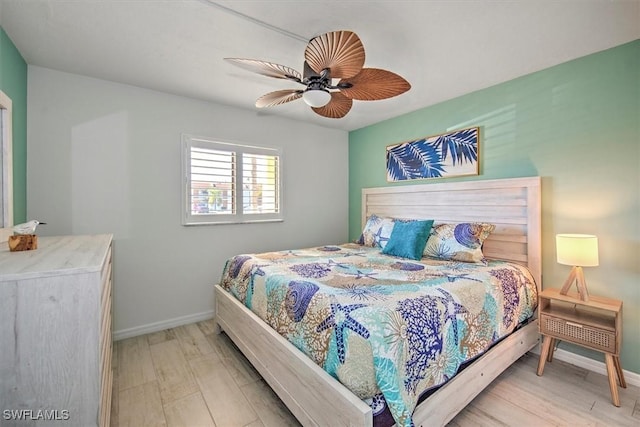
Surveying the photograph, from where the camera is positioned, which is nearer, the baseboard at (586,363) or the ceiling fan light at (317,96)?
the ceiling fan light at (317,96)

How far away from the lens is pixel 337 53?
161 centimetres

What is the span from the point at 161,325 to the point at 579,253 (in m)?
3.77

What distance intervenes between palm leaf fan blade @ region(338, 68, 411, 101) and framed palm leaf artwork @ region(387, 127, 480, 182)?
1.43 m

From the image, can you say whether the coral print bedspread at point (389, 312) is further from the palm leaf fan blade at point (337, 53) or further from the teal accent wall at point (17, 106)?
the teal accent wall at point (17, 106)

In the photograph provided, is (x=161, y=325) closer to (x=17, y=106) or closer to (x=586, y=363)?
(x=17, y=106)

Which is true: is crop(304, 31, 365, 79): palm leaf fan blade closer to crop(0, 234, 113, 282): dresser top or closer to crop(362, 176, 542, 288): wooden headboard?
crop(0, 234, 113, 282): dresser top

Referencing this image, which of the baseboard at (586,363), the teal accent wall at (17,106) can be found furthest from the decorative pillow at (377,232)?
the teal accent wall at (17,106)

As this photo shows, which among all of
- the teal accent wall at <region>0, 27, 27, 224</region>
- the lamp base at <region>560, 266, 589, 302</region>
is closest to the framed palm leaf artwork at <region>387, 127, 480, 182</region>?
the lamp base at <region>560, 266, 589, 302</region>

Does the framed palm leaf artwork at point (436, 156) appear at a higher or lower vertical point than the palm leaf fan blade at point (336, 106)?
lower

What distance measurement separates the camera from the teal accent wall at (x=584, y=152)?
217 centimetres

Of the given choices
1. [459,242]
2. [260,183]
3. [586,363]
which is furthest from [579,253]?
[260,183]

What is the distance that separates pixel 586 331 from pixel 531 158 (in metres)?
1.47

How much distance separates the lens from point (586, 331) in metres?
2.04

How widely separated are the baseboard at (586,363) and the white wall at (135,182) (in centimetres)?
304
